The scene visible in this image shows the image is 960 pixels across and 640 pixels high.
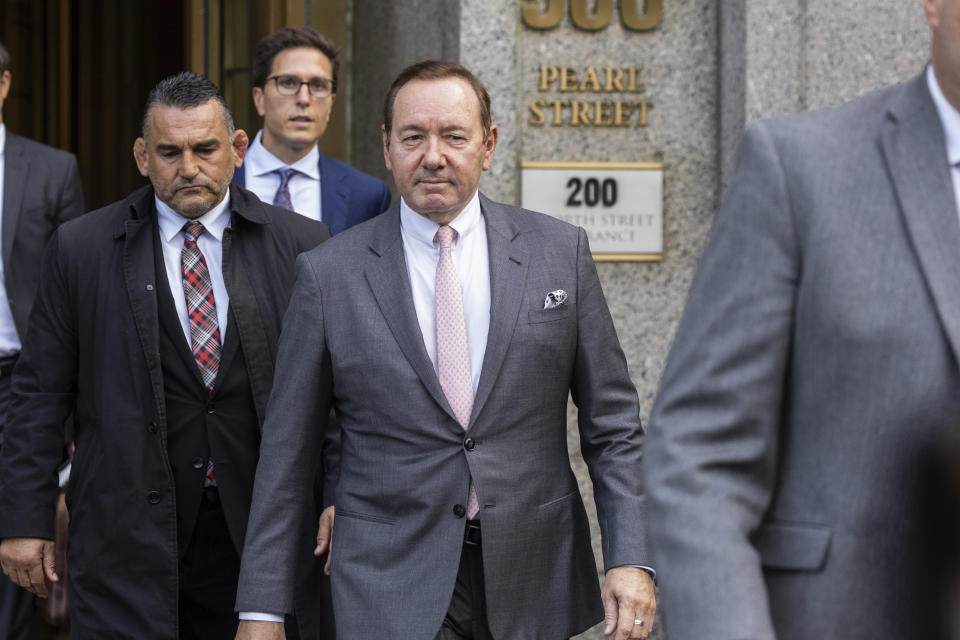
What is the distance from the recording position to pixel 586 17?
21.6ft

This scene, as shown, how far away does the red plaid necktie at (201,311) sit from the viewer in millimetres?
4645

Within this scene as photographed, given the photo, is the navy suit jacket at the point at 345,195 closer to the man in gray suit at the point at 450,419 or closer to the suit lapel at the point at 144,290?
the suit lapel at the point at 144,290

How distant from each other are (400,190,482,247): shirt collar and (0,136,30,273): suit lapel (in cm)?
254

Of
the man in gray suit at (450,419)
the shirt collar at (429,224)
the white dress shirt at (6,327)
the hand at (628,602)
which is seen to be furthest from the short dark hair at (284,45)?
the hand at (628,602)

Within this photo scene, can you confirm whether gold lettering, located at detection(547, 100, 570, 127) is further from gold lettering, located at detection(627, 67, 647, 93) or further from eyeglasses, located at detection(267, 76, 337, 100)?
eyeglasses, located at detection(267, 76, 337, 100)

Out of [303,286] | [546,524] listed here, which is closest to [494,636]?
[546,524]

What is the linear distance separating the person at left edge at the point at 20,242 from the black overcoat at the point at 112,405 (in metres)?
1.36

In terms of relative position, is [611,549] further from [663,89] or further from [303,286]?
[663,89]

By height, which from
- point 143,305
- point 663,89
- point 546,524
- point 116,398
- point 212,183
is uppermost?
point 663,89

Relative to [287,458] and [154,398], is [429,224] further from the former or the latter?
[154,398]

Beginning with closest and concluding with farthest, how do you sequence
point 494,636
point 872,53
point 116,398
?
point 494,636 < point 116,398 < point 872,53

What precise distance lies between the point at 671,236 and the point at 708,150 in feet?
1.35

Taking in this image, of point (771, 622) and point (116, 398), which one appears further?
point (116, 398)

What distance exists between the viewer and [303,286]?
13.3 ft
